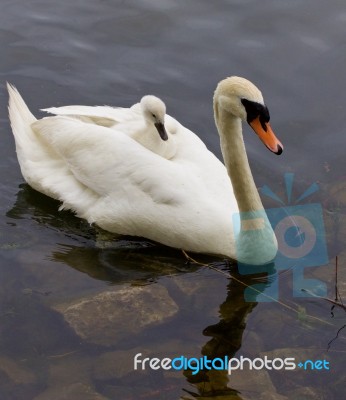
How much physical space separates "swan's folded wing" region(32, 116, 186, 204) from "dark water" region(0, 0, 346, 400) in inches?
21.0

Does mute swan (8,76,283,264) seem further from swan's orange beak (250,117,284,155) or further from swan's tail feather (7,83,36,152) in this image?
swan's tail feather (7,83,36,152)

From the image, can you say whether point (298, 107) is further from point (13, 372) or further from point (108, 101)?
point (13, 372)

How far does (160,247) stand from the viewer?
8.42 m

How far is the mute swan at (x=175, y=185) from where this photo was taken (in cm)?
768

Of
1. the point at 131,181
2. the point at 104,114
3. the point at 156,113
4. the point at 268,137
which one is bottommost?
the point at 131,181

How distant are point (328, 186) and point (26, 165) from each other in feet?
9.92

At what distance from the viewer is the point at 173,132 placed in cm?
873

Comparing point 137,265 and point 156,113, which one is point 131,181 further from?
point 137,265

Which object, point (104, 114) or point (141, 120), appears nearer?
point (141, 120)

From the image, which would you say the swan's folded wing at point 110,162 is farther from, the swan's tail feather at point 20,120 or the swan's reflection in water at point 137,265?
the swan's reflection in water at point 137,265

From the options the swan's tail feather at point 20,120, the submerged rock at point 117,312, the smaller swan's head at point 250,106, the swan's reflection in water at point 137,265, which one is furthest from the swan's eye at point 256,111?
the swan's tail feather at point 20,120

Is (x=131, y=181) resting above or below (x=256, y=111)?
below

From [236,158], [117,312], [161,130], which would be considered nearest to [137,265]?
[117,312]

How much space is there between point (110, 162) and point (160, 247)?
2.95ft
